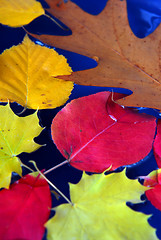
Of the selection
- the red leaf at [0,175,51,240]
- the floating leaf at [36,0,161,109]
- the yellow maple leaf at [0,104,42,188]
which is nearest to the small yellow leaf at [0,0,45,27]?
the floating leaf at [36,0,161,109]

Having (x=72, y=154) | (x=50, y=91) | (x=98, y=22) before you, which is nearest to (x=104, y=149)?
(x=72, y=154)

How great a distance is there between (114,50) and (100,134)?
20 cm

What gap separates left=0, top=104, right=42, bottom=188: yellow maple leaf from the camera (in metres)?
0.47

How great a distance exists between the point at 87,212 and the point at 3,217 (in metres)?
0.13

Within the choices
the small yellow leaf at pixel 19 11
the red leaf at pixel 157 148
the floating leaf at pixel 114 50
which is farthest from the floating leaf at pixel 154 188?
the small yellow leaf at pixel 19 11

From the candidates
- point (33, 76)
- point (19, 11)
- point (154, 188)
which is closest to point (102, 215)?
point (154, 188)

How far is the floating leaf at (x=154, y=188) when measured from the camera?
470mm

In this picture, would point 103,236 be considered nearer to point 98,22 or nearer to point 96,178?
point 96,178

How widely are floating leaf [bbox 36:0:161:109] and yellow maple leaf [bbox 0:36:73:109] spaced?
0.10ft

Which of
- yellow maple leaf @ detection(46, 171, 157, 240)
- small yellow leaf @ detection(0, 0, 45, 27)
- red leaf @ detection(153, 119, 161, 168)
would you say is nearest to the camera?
yellow maple leaf @ detection(46, 171, 157, 240)

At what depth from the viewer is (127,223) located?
409 mm

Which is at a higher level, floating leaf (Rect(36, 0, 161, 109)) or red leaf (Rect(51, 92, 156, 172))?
floating leaf (Rect(36, 0, 161, 109))

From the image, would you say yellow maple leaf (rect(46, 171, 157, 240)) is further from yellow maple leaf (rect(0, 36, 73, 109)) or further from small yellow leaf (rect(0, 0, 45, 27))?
small yellow leaf (rect(0, 0, 45, 27))

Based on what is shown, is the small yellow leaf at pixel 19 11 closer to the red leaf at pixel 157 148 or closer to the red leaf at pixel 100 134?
the red leaf at pixel 100 134
